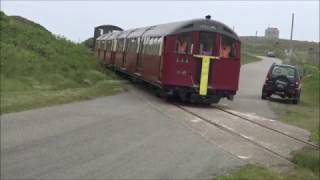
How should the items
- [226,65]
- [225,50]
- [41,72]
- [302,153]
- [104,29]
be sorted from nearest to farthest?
[302,153]
[226,65]
[225,50]
[41,72]
[104,29]

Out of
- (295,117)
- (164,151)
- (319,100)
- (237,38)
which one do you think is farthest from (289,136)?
(319,100)

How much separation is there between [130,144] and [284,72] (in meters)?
18.0

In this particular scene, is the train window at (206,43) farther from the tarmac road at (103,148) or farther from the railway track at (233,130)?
the tarmac road at (103,148)

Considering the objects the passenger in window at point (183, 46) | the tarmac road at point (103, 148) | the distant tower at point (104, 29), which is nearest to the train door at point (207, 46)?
the passenger in window at point (183, 46)

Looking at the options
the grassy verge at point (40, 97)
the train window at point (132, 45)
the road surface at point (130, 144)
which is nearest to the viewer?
the road surface at point (130, 144)

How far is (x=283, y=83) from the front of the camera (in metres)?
29.9

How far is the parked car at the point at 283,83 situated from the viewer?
1166 inches

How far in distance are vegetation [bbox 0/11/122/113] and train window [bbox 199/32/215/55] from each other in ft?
13.2

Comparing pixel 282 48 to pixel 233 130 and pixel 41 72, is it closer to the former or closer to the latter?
pixel 41 72

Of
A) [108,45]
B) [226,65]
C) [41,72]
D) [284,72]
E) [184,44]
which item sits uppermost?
[184,44]

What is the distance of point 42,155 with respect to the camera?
1270cm

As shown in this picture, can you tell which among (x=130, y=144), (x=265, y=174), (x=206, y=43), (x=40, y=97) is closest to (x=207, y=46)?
(x=206, y=43)

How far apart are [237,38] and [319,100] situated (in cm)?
1087

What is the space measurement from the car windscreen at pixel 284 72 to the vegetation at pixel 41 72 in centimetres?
693
